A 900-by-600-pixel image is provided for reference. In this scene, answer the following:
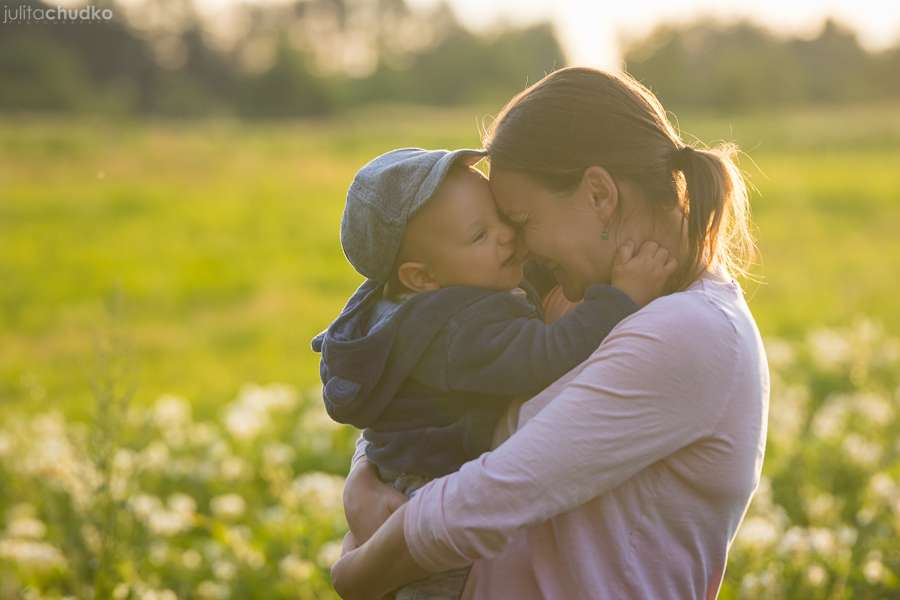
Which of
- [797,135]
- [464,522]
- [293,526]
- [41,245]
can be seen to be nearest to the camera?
[464,522]

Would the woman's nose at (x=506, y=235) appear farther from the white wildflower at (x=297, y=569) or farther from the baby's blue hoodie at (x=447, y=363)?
the white wildflower at (x=297, y=569)

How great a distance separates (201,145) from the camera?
2581 cm

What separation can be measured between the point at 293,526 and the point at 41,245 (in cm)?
1296

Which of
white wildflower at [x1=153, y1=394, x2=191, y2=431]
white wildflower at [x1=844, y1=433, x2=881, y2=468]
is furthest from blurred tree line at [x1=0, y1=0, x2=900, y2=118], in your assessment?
white wildflower at [x1=844, y1=433, x2=881, y2=468]

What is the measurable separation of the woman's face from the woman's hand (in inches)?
21.7

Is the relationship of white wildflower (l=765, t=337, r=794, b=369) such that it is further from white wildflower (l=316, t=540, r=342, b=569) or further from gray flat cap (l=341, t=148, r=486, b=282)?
gray flat cap (l=341, t=148, r=486, b=282)

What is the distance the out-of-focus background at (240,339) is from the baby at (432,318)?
295mm

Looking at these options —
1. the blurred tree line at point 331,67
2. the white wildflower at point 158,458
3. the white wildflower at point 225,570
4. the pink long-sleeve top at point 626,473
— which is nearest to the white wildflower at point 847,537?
the pink long-sleeve top at point 626,473

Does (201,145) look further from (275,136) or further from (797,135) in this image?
(797,135)

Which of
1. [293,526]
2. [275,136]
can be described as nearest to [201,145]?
[275,136]

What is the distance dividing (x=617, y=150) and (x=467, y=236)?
1.17ft

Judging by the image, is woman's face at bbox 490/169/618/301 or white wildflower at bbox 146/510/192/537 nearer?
woman's face at bbox 490/169/618/301

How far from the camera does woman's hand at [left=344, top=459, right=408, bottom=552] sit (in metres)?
2.22

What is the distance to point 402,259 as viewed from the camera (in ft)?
7.65
